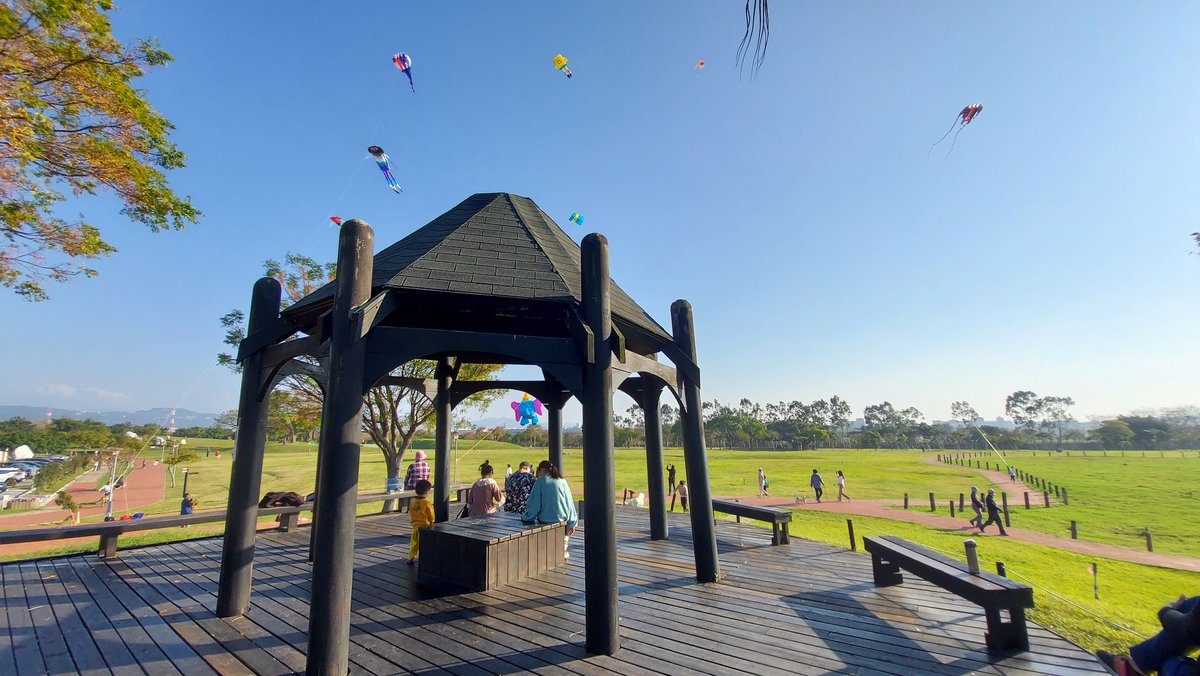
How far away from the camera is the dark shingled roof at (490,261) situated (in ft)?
17.1

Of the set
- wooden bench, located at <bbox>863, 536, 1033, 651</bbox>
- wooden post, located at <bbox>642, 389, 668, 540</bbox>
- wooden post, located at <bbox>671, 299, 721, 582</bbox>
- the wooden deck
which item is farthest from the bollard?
wooden post, located at <bbox>642, 389, 668, 540</bbox>

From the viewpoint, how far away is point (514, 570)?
6344 mm

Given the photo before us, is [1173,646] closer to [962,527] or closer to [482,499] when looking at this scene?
[482,499]

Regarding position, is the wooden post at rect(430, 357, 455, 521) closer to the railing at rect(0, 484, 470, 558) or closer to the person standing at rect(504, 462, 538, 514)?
the person standing at rect(504, 462, 538, 514)

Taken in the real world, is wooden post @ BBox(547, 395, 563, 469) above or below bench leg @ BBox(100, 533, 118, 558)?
above

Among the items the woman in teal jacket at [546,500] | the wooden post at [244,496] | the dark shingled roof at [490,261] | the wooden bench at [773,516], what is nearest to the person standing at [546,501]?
the woman in teal jacket at [546,500]

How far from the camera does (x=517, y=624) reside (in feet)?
16.1

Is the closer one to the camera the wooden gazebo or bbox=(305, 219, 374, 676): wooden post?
bbox=(305, 219, 374, 676): wooden post

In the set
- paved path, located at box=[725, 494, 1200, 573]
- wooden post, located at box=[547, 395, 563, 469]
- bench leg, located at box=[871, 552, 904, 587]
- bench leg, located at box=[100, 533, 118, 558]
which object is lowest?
A: paved path, located at box=[725, 494, 1200, 573]

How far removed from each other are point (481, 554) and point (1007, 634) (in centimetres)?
569

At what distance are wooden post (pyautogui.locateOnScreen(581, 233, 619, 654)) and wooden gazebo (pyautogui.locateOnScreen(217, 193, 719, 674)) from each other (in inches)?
0.5

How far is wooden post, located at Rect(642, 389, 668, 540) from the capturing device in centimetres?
786

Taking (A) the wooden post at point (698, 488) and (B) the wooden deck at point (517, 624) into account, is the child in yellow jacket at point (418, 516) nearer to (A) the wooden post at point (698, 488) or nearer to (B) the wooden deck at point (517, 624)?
(B) the wooden deck at point (517, 624)

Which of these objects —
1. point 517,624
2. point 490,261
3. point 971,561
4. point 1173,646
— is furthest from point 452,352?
point 1173,646
